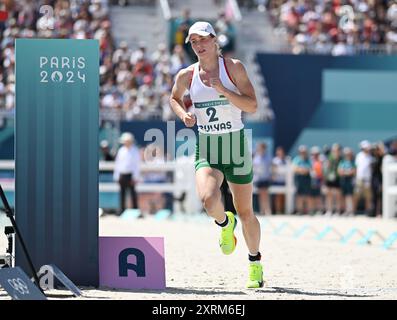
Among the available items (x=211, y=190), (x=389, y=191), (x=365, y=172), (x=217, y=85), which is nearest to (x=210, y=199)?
(x=211, y=190)

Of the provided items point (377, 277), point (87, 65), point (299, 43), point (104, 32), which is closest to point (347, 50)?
point (299, 43)

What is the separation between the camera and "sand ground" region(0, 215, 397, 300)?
25.7 ft

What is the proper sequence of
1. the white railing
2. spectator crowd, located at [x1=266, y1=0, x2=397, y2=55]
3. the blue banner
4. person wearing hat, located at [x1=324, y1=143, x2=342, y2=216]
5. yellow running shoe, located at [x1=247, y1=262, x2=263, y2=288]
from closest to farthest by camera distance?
the blue banner < yellow running shoe, located at [x1=247, y1=262, x2=263, y2=288] < the white railing < person wearing hat, located at [x1=324, y1=143, x2=342, y2=216] < spectator crowd, located at [x1=266, y1=0, x2=397, y2=55]

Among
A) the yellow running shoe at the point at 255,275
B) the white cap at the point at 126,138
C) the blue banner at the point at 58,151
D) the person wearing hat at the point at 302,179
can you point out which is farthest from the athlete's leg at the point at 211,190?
the person wearing hat at the point at 302,179

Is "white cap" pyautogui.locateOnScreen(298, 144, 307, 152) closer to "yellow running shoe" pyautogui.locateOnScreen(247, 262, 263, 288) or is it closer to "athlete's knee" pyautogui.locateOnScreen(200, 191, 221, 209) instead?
"yellow running shoe" pyautogui.locateOnScreen(247, 262, 263, 288)

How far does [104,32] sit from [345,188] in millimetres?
6656

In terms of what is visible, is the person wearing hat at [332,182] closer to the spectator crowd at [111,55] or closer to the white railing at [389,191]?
the white railing at [389,191]

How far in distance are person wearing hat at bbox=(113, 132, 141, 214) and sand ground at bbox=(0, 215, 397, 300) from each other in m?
3.47

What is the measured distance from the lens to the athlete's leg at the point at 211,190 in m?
8.16

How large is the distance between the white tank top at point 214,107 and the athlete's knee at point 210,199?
503 mm

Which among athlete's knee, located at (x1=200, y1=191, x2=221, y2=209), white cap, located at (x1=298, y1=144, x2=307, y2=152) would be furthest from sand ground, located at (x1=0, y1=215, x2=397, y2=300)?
white cap, located at (x1=298, y1=144, x2=307, y2=152)

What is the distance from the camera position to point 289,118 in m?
25.5

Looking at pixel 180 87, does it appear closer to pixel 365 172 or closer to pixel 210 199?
pixel 210 199

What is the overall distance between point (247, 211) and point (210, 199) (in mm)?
400
